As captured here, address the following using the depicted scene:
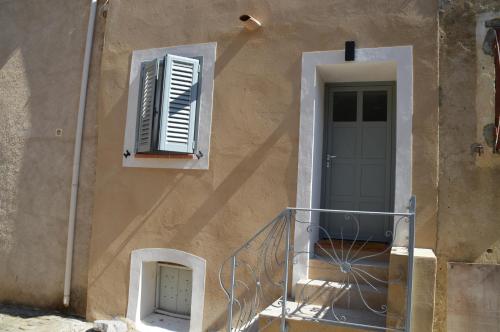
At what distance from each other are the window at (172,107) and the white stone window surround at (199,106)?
10 centimetres

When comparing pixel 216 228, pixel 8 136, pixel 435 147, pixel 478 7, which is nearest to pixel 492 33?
pixel 478 7

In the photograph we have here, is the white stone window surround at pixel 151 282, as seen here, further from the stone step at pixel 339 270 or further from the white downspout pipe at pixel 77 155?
the stone step at pixel 339 270

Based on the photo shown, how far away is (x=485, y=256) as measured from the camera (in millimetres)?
4754

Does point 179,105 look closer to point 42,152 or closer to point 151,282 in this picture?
point 151,282

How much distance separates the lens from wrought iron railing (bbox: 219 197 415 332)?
4.14 meters

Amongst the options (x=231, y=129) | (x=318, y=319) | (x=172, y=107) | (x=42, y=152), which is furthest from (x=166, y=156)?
(x=318, y=319)

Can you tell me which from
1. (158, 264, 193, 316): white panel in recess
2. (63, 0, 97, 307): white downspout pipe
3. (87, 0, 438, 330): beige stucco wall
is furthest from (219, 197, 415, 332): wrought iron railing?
(63, 0, 97, 307): white downspout pipe

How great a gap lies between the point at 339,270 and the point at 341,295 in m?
0.39

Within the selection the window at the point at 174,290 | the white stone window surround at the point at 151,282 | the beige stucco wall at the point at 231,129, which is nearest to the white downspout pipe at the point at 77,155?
the beige stucco wall at the point at 231,129

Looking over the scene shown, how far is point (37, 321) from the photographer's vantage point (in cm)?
645

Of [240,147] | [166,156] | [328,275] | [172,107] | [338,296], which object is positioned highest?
[172,107]

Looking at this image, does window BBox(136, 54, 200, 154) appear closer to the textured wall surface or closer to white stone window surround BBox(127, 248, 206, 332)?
white stone window surround BBox(127, 248, 206, 332)

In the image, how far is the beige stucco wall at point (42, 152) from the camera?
6.83 meters

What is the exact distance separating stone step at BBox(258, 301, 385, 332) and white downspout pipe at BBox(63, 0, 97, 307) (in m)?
3.46
